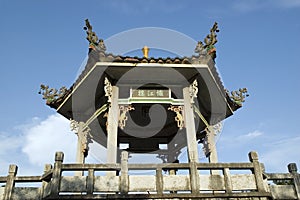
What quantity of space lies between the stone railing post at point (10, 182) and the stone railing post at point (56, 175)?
1.32m

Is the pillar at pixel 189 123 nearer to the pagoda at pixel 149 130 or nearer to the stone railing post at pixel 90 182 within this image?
the pagoda at pixel 149 130

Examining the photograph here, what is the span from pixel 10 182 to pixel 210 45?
735 centimetres

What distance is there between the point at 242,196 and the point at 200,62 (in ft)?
14.9

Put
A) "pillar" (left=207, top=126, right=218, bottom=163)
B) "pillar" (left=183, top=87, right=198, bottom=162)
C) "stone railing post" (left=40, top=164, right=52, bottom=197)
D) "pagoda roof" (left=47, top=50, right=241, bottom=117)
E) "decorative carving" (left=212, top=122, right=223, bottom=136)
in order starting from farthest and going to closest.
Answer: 1. "decorative carving" (left=212, top=122, right=223, bottom=136)
2. "pillar" (left=207, top=126, right=218, bottom=163)
3. "pagoda roof" (left=47, top=50, right=241, bottom=117)
4. "pillar" (left=183, top=87, right=198, bottom=162)
5. "stone railing post" (left=40, top=164, right=52, bottom=197)

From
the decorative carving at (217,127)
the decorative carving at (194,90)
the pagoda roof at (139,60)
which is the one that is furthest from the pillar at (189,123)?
the decorative carving at (217,127)

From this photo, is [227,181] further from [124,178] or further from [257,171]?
[124,178]

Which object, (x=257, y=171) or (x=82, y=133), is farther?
(x=82, y=133)

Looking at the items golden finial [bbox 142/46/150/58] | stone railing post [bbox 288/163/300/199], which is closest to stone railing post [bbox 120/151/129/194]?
stone railing post [bbox 288/163/300/199]

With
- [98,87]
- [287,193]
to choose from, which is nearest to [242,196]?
[287,193]

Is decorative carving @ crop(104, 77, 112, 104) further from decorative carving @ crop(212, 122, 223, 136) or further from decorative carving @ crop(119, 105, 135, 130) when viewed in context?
decorative carving @ crop(212, 122, 223, 136)

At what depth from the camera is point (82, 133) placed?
1052 centimetres

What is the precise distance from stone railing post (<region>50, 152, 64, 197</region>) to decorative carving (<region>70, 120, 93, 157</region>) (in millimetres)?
3463

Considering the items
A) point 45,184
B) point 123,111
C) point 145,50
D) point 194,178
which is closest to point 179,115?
point 123,111

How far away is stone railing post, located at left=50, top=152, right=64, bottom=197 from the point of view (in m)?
6.25
